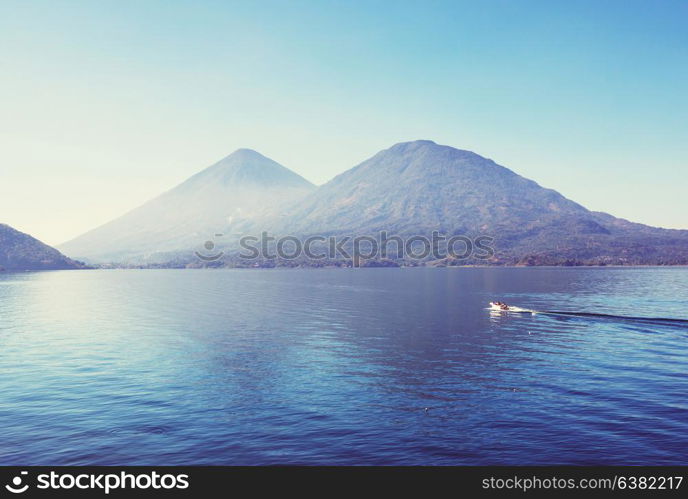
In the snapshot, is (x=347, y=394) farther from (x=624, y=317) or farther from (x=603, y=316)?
(x=603, y=316)

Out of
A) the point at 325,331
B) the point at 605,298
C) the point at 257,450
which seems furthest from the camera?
the point at 605,298

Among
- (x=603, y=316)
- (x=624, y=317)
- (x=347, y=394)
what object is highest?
(x=624, y=317)

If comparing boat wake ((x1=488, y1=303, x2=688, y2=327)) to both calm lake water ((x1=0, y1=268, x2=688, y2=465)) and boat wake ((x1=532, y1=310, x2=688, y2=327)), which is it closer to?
boat wake ((x1=532, y1=310, x2=688, y2=327))

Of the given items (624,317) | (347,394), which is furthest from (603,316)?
(347,394)

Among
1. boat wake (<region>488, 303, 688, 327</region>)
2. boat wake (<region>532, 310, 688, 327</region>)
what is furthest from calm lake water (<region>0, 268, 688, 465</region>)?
boat wake (<region>488, 303, 688, 327</region>)
